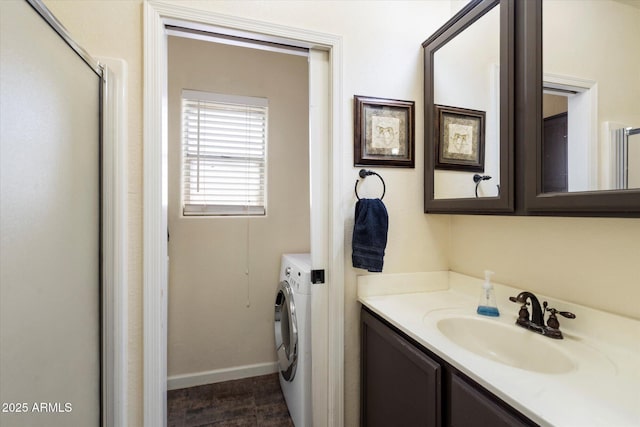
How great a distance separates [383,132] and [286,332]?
56.2 inches

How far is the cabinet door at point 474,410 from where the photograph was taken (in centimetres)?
65

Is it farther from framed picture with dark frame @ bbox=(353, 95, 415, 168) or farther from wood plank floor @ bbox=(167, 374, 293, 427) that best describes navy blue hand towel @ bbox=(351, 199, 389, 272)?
wood plank floor @ bbox=(167, 374, 293, 427)

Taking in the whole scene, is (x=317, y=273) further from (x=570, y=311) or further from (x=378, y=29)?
(x=378, y=29)

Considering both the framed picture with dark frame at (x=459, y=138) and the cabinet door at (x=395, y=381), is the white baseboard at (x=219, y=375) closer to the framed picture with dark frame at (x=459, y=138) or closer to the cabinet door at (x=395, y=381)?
the cabinet door at (x=395, y=381)

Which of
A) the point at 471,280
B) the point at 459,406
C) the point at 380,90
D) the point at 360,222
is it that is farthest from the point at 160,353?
the point at 380,90

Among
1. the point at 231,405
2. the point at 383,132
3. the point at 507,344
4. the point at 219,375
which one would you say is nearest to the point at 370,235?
the point at 383,132

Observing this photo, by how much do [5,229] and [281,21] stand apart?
4.05 ft

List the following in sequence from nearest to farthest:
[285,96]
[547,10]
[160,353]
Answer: [547,10] → [160,353] → [285,96]

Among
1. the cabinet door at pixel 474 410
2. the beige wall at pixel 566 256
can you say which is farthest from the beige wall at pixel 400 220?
the cabinet door at pixel 474 410

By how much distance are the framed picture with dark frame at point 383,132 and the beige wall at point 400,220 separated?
0.04 meters

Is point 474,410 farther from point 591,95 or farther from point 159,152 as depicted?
point 159,152

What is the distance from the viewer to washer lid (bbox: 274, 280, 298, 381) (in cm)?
162

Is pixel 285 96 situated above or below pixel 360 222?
above

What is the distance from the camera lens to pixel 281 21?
1.28 m
